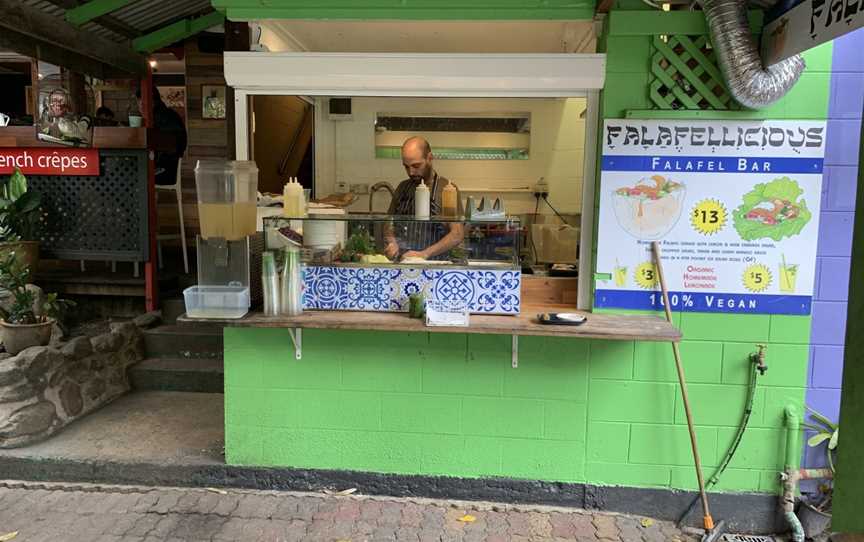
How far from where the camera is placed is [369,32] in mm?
4086

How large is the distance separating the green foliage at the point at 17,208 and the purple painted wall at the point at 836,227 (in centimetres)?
558

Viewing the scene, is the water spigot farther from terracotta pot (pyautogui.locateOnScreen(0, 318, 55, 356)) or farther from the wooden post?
terracotta pot (pyautogui.locateOnScreen(0, 318, 55, 356))

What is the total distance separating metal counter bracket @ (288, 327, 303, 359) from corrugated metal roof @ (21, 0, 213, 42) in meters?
3.17

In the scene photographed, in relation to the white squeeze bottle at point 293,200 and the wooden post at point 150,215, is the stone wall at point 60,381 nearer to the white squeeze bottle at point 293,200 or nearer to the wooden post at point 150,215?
the wooden post at point 150,215

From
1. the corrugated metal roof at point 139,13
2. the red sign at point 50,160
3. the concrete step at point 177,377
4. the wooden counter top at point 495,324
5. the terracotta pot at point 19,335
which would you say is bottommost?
the concrete step at point 177,377

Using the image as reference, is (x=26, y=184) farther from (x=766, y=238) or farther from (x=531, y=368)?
(x=766, y=238)

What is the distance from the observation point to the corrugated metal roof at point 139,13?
181 inches

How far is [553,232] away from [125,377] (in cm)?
381

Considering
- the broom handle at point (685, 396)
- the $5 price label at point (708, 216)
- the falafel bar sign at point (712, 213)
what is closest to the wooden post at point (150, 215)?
the falafel bar sign at point (712, 213)

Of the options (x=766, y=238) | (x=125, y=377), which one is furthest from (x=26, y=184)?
(x=766, y=238)

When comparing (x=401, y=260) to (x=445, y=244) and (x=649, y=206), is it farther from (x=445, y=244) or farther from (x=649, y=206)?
(x=649, y=206)

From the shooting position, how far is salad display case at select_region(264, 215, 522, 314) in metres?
3.10

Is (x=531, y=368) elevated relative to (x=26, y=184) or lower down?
lower down

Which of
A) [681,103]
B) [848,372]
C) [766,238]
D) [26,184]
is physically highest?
[681,103]
